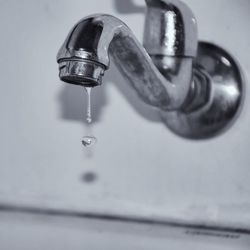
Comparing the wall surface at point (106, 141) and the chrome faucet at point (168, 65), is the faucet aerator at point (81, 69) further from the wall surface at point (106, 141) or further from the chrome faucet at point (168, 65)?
the wall surface at point (106, 141)

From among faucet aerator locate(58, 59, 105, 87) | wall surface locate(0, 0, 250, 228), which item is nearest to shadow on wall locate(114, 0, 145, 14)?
wall surface locate(0, 0, 250, 228)

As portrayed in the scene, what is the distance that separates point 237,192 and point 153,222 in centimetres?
12

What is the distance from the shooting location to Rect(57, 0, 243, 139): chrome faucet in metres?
0.35

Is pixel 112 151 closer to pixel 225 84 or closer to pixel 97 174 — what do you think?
pixel 97 174

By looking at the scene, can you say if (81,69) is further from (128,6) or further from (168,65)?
(128,6)

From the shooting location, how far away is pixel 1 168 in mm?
657

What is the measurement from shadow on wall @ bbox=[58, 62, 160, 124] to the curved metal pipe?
0.10 metres

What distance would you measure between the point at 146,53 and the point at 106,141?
0.75 feet

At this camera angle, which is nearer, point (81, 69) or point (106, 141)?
point (81, 69)

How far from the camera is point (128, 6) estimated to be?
57 centimetres

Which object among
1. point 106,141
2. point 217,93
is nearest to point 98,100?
point 106,141

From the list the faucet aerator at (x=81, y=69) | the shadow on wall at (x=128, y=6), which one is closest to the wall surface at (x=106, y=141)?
the shadow on wall at (x=128, y=6)

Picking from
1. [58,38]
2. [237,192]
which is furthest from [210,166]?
[58,38]

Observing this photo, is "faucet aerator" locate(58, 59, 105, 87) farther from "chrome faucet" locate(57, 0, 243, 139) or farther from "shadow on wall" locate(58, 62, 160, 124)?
"shadow on wall" locate(58, 62, 160, 124)
